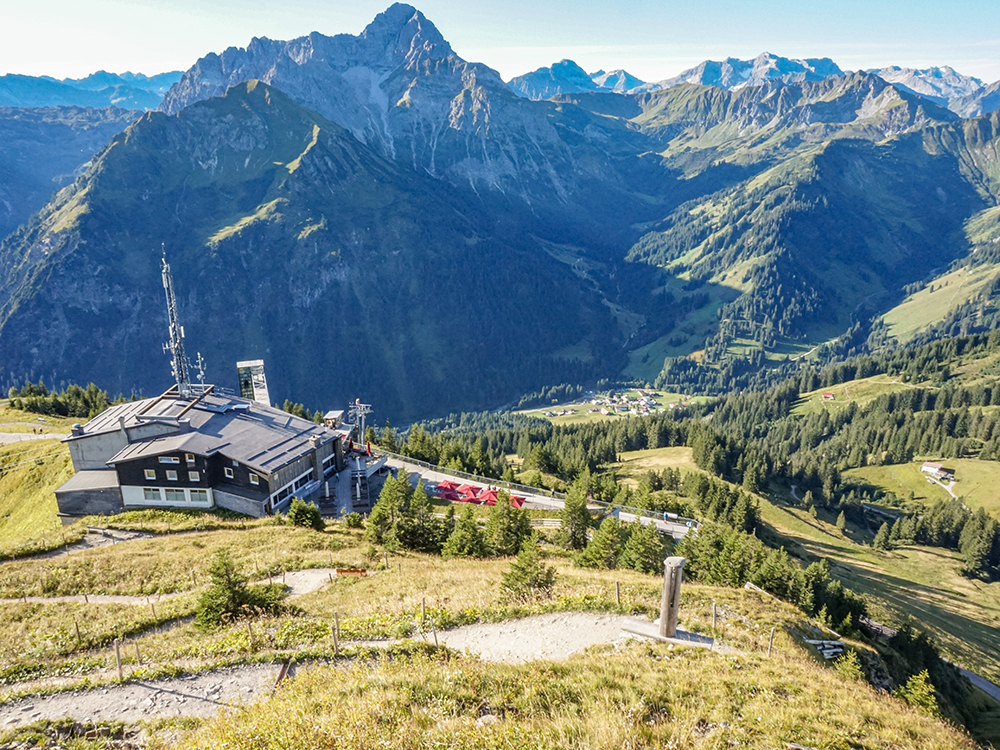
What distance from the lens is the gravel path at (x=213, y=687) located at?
17984 mm

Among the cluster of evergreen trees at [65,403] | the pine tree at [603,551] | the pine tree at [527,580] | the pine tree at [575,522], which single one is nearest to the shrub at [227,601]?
the pine tree at [527,580]

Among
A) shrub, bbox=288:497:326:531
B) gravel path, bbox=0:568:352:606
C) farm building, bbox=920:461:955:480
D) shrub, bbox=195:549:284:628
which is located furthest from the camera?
farm building, bbox=920:461:955:480

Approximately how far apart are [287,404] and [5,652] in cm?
8220

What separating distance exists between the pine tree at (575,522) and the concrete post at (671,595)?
32.3m

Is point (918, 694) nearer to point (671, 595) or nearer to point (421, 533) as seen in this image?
point (671, 595)

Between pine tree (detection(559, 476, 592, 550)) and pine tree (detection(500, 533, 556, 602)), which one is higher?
pine tree (detection(500, 533, 556, 602))

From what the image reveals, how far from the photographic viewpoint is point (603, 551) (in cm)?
4112

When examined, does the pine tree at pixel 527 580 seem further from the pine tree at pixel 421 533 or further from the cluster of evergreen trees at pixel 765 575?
the cluster of evergreen trees at pixel 765 575

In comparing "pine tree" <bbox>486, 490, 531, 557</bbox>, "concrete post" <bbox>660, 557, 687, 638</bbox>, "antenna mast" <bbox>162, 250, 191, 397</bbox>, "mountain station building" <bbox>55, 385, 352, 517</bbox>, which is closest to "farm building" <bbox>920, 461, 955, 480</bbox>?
"pine tree" <bbox>486, 490, 531, 557</bbox>

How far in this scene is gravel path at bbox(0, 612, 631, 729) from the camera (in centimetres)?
1798

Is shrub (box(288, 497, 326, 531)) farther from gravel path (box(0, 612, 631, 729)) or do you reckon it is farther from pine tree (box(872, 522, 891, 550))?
pine tree (box(872, 522, 891, 550))

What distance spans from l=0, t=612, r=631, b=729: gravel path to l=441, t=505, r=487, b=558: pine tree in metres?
17.6

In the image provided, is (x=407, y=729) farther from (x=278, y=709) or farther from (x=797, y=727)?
(x=797, y=727)

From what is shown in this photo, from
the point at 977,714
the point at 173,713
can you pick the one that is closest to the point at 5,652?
the point at 173,713
